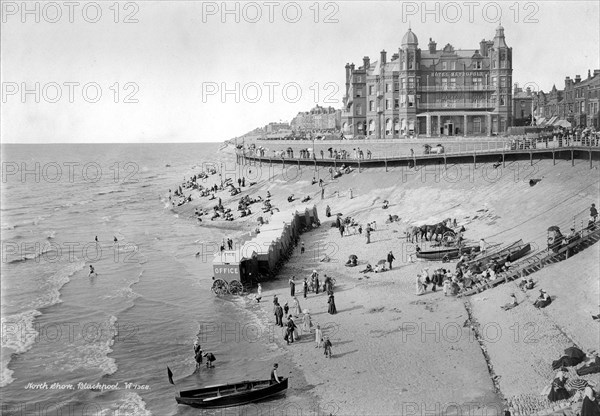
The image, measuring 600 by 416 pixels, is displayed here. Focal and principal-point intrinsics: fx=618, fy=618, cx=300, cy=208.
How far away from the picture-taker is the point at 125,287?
38.2 m

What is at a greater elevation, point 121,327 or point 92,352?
point 121,327

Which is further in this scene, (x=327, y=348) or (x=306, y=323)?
(x=306, y=323)

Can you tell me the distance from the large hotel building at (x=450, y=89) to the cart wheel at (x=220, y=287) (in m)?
48.9

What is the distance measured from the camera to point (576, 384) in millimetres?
18422

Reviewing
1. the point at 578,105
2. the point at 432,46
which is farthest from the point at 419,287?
the point at 578,105

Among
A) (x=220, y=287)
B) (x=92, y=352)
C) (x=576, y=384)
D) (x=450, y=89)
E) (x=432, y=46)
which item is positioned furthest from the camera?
(x=432, y=46)

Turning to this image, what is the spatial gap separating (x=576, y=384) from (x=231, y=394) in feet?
35.9

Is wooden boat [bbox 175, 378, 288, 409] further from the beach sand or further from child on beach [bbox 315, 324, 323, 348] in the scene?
child on beach [bbox 315, 324, 323, 348]

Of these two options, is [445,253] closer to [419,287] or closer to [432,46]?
[419,287]

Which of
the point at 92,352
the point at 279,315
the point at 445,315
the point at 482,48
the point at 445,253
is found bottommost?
the point at 92,352

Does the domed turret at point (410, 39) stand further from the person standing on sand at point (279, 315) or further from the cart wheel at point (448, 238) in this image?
the person standing on sand at point (279, 315)

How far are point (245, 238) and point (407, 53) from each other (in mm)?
39677

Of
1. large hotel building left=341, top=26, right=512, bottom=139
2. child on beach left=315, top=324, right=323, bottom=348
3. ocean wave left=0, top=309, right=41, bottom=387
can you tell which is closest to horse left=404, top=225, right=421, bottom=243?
child on beach left=315, top=324, right=323, bottom=348

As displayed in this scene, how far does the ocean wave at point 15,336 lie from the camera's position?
25.3m
